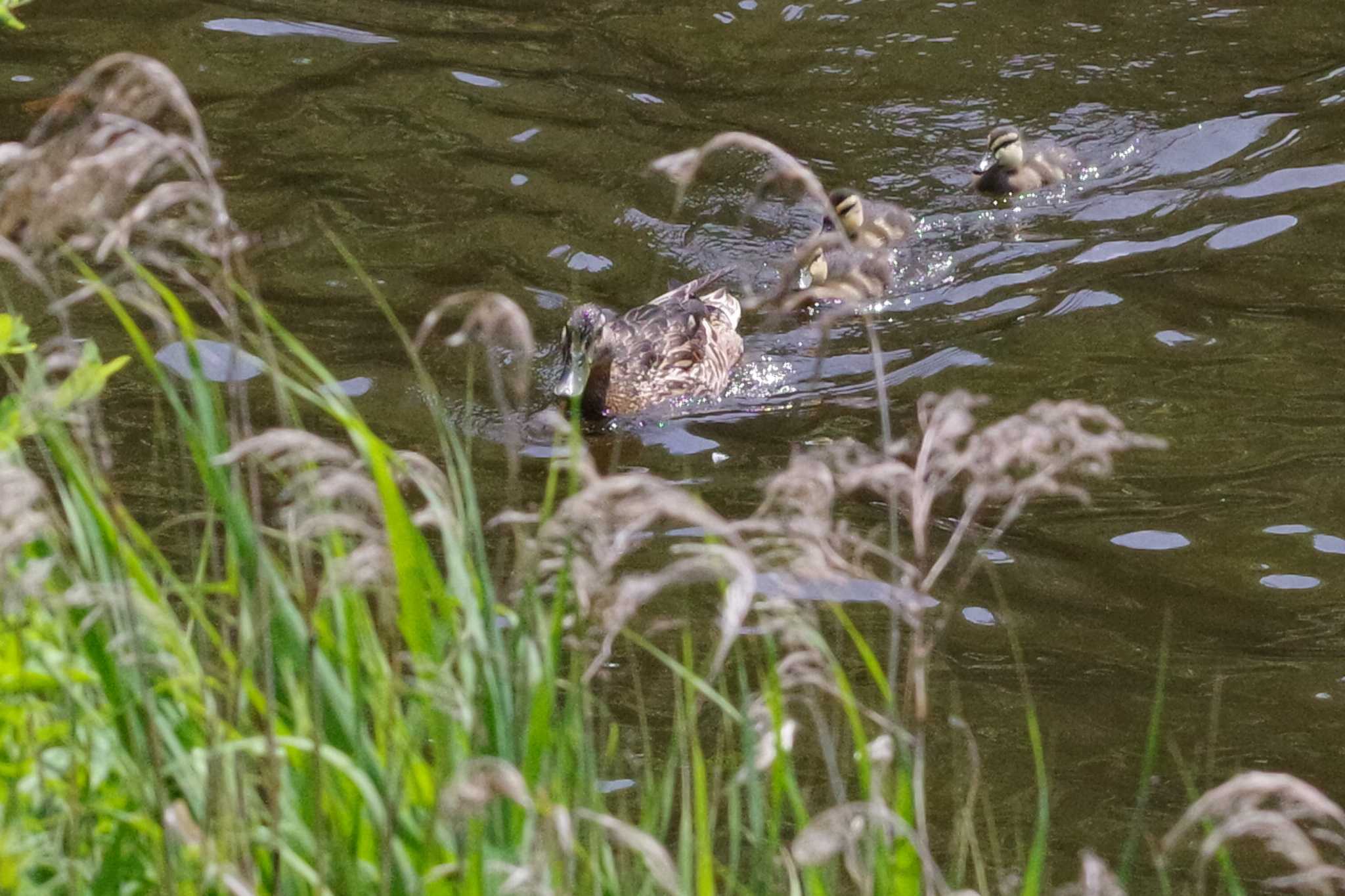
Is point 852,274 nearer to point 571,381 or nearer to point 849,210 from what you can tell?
point 849,210

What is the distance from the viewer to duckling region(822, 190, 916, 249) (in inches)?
240

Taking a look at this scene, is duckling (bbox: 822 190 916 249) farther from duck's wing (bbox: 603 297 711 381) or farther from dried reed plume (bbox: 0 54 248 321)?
dried reed plume (bbox: 0 54 248 321)

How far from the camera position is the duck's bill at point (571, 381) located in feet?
16.9

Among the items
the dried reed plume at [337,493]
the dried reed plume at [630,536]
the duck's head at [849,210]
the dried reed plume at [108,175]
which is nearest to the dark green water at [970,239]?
the duck's head at [849,210]

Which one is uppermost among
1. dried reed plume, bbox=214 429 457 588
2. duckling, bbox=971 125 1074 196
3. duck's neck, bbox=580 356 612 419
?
dried reed plume, bbox=214 429 457 588

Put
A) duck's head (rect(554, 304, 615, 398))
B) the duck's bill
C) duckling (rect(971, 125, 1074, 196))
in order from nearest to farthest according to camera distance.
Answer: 1. the duck's bill
2. duck's head (rect(554, 304, 615, 398))
3. duckling (rect(971, 125, 1074, 196))

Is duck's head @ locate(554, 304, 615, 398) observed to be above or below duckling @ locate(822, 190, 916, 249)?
below

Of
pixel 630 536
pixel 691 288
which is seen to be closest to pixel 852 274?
pixel 691 288

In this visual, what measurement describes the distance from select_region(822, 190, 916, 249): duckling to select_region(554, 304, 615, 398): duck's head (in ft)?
3.38

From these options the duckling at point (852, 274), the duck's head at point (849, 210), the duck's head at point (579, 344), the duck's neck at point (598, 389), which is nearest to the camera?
the duck's head at point (579, 344)

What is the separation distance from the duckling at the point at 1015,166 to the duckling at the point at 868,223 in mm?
406

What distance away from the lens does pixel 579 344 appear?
5379mm

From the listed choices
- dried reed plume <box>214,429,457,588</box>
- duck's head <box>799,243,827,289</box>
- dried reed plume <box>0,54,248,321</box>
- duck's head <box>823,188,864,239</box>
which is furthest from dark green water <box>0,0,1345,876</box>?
dried reed plume <box>0,54,248,321</box>

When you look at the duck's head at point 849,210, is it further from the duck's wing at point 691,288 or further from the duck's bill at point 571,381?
the duck's bill at point 571,381
